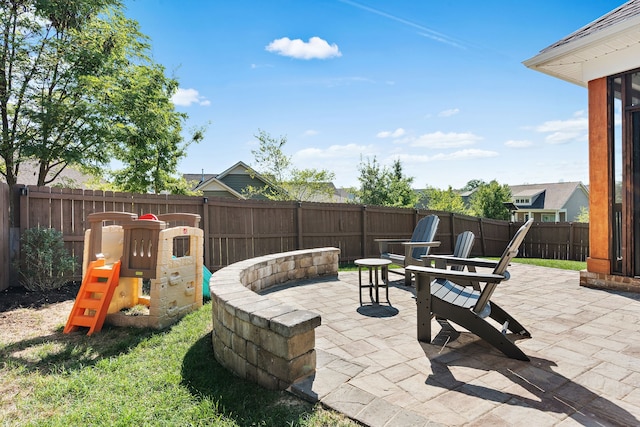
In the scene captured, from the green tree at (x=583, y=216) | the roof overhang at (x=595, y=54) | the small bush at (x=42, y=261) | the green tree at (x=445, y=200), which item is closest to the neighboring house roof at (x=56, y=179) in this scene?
the small bush at (x=42, y=261)

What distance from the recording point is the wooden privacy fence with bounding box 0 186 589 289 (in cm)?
496

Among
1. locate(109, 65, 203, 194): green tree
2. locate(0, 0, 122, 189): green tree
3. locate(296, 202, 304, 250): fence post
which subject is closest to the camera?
locate(0, 0, 122, 189): green tree

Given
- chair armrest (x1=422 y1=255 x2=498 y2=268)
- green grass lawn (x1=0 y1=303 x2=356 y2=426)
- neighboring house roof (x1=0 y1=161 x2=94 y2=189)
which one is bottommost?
green grass lawn (x1=0 y1=303 x2=356 y2=426)

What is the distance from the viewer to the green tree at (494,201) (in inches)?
903

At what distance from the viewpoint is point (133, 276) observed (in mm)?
3586

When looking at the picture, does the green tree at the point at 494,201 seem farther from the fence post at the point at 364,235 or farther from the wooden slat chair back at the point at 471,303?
the wooden slat chair back at the point at 471,303

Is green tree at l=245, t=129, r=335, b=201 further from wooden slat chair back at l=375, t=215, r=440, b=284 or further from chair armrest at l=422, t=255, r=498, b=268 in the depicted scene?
chair armrest at l=422, t=255, r=498, b=268

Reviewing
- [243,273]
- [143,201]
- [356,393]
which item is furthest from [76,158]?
[356,393]

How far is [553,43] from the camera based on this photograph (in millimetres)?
5430

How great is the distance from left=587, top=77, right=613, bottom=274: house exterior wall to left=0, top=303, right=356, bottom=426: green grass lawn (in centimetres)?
553

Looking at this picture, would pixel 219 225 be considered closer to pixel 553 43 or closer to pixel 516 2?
pixel 553 43

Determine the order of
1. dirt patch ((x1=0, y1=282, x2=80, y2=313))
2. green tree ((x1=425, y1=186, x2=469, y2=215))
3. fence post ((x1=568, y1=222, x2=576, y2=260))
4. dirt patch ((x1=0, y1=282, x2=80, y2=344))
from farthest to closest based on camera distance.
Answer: green tree ((x1=425, y1=186, x2=469, y2=215))
fence post ((x1=568, y1=222, x2=576, y2=260))
dirt patch ((x1=0, y1=282, x2=80, y2=313))
dirt patch ((x1=0, y1=282, x2=80, y2=344))

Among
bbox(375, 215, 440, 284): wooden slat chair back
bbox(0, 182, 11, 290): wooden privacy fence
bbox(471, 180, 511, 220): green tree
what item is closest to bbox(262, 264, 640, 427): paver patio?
bbox(375, 215, 440, 284): wooden slat chair back

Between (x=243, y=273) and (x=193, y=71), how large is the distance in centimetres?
1022
